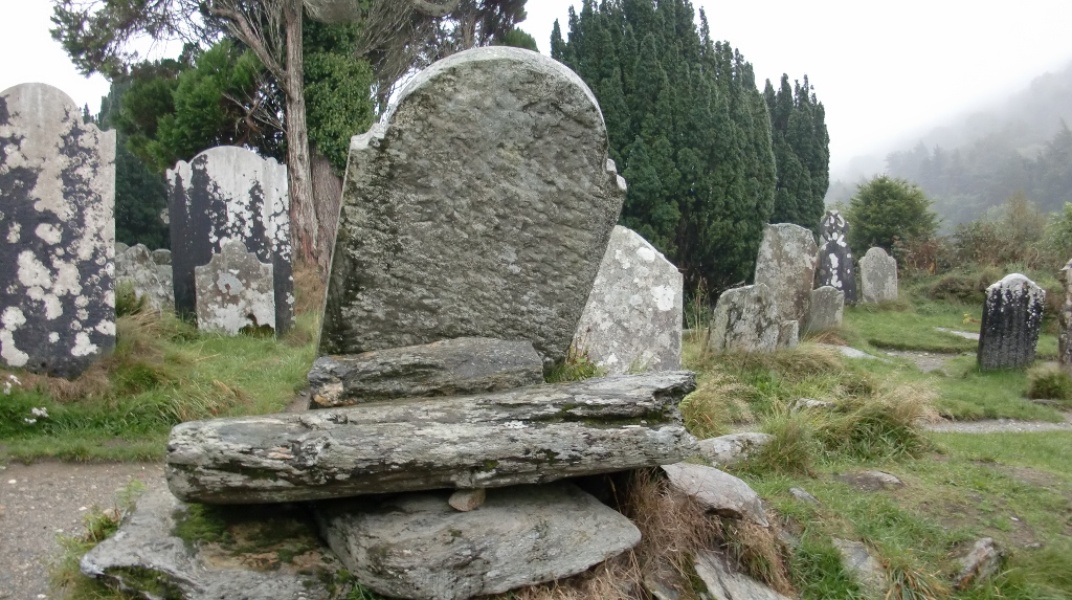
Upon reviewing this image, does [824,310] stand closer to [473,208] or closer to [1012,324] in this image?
[1012,324]

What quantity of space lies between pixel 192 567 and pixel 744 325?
7486 mm

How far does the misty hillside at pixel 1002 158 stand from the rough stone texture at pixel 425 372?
2412 centimetres

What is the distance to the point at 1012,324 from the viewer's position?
416 inches

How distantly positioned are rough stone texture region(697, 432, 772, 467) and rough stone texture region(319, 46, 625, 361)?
6.26 feet

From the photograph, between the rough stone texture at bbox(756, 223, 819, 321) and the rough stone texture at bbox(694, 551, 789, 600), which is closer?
the rough stone texture at bbox(694, 551, 789, 600)

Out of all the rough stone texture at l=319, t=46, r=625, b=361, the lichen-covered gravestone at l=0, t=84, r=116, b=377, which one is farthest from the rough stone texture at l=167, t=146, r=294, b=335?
the rough stone texture at l=319, t=46, r=625, b=361

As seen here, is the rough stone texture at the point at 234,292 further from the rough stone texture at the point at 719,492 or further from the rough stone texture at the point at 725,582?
the rough stone texture at the point at 725,582

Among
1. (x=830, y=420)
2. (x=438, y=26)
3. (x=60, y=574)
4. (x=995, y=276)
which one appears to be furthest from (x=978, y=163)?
(x=60, y=574)

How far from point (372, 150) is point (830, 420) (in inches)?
160

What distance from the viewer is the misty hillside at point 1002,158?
52.1m

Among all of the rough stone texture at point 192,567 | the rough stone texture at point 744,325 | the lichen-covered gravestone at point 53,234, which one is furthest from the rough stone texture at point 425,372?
the rough stone texture at point 744,325

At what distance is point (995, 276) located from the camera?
18.8 metres

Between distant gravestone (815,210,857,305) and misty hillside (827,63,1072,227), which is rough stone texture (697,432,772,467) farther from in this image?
misty hillside (827,63,1072,227)

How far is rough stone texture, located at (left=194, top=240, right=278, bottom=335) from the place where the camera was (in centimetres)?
884
